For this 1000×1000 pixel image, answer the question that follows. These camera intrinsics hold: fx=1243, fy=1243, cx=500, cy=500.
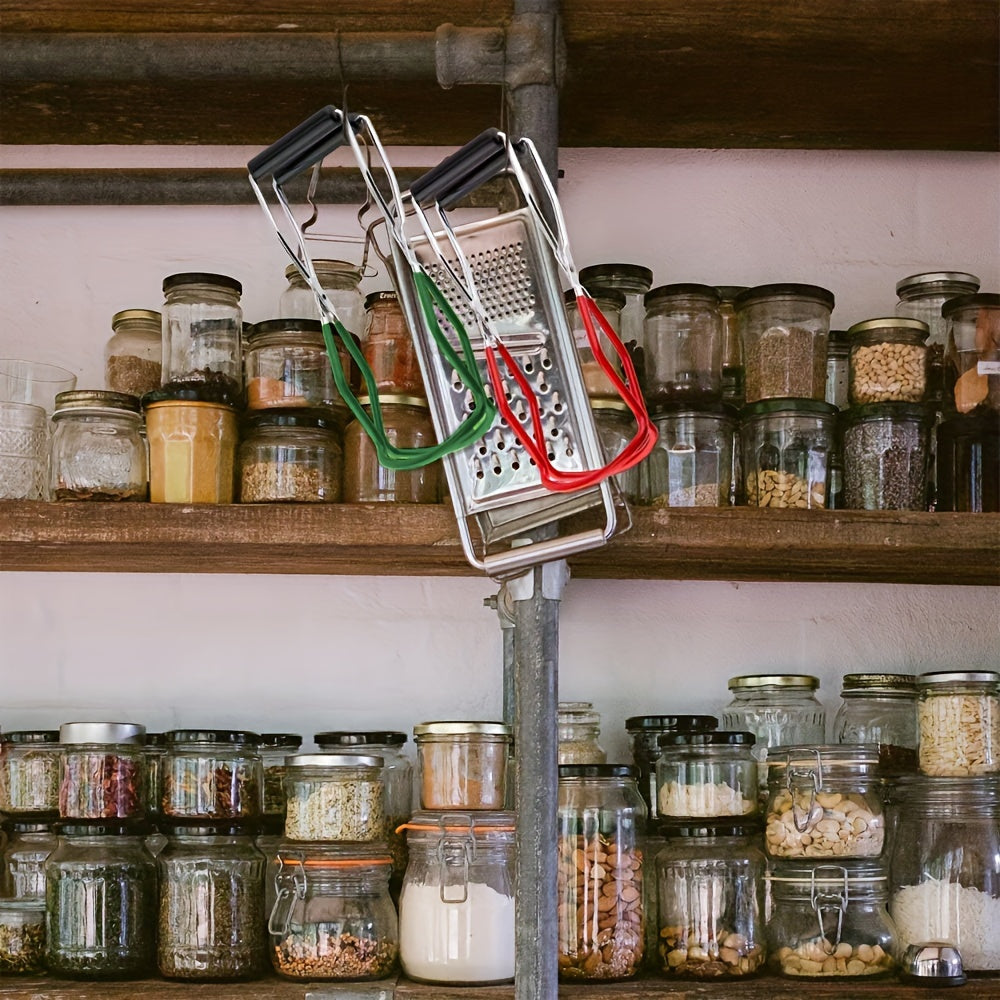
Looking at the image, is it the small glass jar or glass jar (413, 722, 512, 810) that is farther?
the small glass jar

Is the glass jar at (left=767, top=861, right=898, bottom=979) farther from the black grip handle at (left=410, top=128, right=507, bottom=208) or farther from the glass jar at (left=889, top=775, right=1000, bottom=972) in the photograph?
the black grip handle at (left=410, top=128, right=507, bottom=208)

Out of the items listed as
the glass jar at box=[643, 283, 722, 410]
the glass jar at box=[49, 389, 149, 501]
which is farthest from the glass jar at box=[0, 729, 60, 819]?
the glass jar at box=[643, 283, 722, 410]

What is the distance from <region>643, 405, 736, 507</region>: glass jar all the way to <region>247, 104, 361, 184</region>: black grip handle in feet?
1.45

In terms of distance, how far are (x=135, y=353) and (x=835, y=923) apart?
1.00 m

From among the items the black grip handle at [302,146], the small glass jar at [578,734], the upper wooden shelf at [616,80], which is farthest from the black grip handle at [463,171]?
the small glass jar at [578,734]

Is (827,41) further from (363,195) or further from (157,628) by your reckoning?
(157,628)

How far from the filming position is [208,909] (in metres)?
1.27

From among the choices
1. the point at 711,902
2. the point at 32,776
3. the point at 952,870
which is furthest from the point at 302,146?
the point at 952,870

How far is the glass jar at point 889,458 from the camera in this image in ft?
4.34

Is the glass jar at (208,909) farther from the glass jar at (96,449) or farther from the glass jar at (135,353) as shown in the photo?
the glass jar at (135,353)

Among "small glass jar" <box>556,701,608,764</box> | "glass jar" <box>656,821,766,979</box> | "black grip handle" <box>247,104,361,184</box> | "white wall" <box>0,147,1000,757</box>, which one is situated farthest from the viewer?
"white wall" <box>0,147,1000,757</box>

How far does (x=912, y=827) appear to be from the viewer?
1349 mm

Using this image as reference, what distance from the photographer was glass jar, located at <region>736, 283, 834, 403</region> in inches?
52.9

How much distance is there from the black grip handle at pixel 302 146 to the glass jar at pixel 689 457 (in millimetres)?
441
